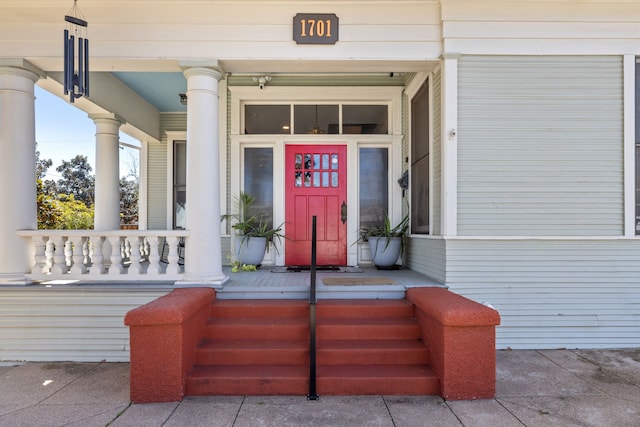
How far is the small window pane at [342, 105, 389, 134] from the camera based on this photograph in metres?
5.27

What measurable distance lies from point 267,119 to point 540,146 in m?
3.43

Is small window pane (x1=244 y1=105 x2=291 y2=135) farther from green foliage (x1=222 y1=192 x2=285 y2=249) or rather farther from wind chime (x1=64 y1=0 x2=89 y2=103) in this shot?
wind chime (x1=64 y1=0 x2=89 y2=103)

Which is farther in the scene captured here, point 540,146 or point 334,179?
point 334,179

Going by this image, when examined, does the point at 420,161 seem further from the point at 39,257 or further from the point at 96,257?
the point at 39,257

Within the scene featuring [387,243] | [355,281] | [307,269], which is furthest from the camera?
[307,269]

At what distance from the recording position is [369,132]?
5.27 m

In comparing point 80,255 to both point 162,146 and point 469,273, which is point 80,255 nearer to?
point 162,146

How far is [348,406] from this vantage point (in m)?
2.50

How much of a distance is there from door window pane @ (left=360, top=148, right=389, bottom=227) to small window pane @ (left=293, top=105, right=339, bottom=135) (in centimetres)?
59

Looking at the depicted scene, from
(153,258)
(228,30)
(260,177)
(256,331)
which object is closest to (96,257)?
(153,258)

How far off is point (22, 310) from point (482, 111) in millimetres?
4931

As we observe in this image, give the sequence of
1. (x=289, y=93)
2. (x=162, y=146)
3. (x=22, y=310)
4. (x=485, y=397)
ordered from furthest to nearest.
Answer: (x=162, y=146) → (x=289, y=93) → (x=22, y=310) → (x=485, y=397)

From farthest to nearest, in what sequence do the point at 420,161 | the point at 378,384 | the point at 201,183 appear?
the point at 420,161 < the point at 201,183 < the point at 378,384

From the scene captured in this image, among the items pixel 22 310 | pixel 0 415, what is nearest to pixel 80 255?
pixel 22 310
